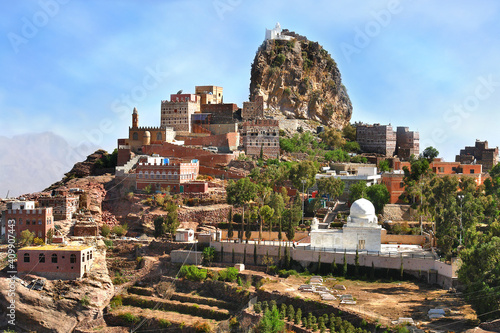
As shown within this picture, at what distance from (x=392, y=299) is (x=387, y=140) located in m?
50.1

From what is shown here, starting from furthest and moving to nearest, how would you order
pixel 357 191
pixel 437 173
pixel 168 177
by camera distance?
pixel 437 173 < pixel 168 177 < pixel 357 191

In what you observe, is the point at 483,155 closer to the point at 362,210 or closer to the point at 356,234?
the point at 362,210

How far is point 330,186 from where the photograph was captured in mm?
63750

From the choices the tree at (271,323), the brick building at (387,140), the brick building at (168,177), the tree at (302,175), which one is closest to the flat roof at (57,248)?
the brick building at (168,177)

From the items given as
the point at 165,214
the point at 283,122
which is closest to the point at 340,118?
the point at 283,122

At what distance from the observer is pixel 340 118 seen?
104062mm

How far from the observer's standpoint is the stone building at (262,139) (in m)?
79.8

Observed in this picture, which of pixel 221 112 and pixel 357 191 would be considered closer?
pixel 357 191

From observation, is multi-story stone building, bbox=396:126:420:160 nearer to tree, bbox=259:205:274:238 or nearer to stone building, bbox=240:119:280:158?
stone building, bbox=240:119:280:158

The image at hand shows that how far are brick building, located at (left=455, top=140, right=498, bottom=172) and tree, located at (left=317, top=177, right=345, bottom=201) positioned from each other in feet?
96.0

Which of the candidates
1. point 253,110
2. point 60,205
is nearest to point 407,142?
point 253,110

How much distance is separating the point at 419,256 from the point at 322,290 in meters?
8.63

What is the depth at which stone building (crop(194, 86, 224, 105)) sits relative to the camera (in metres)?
93.9

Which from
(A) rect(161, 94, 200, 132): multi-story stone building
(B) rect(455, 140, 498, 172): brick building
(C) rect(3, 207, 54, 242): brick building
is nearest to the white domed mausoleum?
(C) rect(3, 207, 54, 242): brick building
